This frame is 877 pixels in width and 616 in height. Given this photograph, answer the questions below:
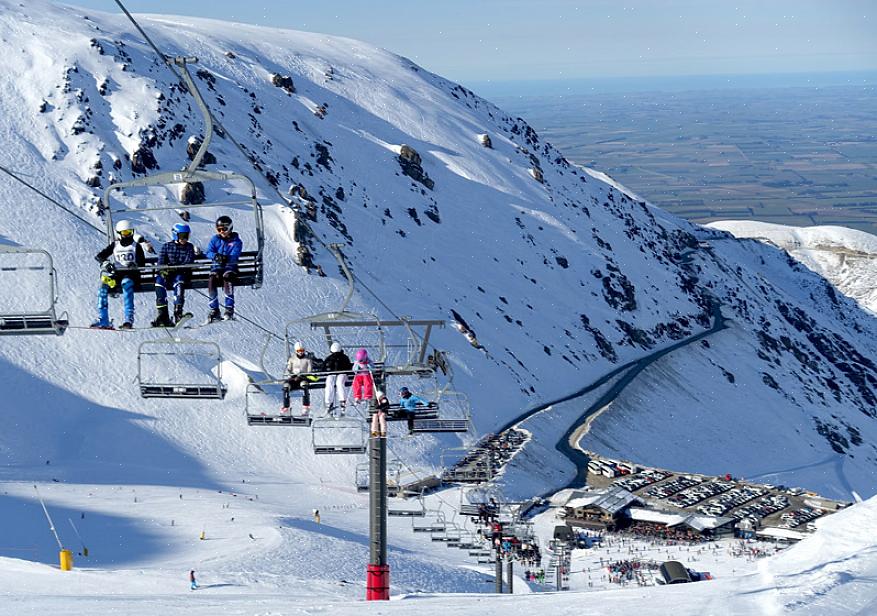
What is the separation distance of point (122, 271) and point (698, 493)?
178 ft

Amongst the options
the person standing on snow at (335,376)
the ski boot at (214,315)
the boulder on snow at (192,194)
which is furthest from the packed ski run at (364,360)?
the boulder on snow at (192,194)

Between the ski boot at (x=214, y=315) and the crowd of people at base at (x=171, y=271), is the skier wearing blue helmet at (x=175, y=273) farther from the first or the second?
the ski boot at (x=214, y=315)

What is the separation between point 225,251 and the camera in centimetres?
2336

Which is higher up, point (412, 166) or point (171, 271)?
point (171, 271)

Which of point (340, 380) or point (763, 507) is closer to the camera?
point (340, 380)

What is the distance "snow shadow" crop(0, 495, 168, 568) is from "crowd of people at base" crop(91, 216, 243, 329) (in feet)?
71.0

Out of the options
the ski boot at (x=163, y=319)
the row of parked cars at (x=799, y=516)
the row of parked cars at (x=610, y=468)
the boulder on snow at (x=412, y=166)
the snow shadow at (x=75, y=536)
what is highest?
the ski boot at (x=163, y=319)

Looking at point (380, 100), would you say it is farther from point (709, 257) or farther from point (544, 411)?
point (544, 411)

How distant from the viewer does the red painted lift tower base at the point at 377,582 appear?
21562mm

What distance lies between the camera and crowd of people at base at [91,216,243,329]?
23.0 metres

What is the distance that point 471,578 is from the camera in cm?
4362

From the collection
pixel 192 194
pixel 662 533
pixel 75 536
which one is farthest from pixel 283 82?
pixel 75 536

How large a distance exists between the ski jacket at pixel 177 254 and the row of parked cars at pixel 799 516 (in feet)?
158

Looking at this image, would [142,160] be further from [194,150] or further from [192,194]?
[194,150]
